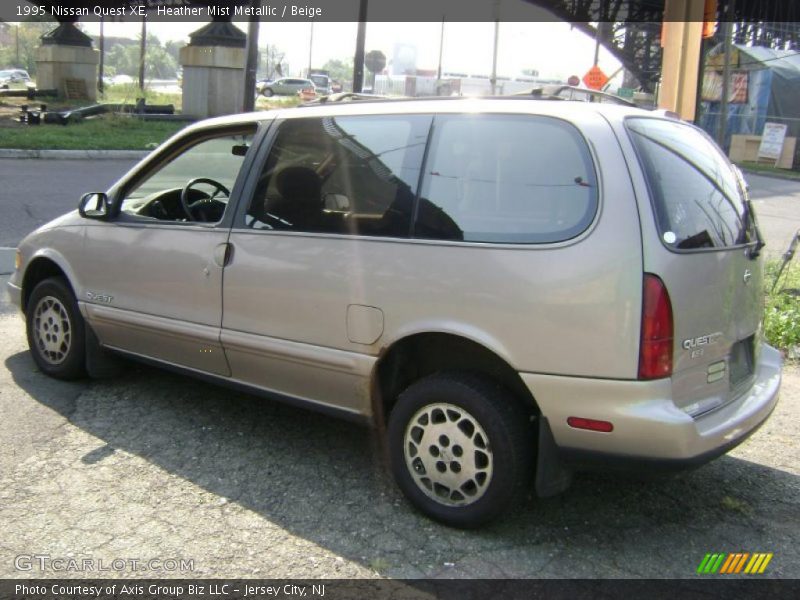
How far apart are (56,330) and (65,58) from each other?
26.0 meters

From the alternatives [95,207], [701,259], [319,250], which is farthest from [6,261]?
[701,259]

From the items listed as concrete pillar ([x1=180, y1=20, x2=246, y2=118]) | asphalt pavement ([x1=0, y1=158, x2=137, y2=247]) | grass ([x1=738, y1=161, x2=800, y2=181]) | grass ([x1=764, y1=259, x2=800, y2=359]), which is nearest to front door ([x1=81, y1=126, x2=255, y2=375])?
grass ([x1=764, y1=259, x2=800, y2=359])

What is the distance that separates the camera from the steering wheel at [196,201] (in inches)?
189

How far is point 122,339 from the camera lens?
4.69 m

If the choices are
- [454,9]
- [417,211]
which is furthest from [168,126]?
[454,9]

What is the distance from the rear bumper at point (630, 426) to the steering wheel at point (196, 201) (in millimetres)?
2572

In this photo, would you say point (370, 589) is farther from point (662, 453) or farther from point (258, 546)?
point (662, 453)

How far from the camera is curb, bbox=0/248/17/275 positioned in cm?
763

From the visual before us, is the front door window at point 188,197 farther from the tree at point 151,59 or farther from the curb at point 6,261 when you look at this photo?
the tree at point 151,59

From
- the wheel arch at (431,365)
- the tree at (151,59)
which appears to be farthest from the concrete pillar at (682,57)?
the tree at (151,59)

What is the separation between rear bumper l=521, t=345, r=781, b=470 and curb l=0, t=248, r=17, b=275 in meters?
6.24

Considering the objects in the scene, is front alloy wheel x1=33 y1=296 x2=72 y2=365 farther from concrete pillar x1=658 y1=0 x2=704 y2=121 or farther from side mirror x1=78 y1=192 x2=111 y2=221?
concrete pillar x1=658 y1=0 x2=704 y2=121

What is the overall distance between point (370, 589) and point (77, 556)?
46.6 inches

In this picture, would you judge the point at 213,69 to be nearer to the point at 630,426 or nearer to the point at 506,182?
the point at 506,182
